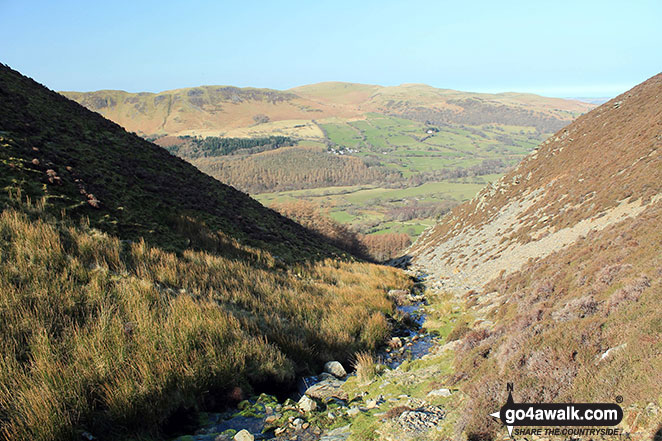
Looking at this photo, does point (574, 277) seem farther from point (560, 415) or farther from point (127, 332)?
point (127, 332)

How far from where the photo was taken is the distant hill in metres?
4.05

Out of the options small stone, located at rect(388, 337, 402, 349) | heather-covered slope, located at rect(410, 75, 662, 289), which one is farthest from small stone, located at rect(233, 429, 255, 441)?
heather-covered slope, located at rect(410, 75, 662, 289)

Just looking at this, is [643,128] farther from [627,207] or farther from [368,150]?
[368,150]

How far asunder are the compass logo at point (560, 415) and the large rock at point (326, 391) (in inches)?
101

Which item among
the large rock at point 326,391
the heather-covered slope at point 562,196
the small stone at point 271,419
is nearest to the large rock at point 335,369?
the large rock at point 326,391

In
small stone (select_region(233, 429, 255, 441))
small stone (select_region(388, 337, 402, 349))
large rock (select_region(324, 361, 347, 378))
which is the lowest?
small stone (select_region(388, 337, 402, 349))

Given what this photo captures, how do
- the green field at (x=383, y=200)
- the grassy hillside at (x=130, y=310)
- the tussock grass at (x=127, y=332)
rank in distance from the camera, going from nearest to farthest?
1. the tussock grass at (x=127, y=332)
2. the grassy hillside at (x=130, y=310)
3. the green field at (x=383, y=200)

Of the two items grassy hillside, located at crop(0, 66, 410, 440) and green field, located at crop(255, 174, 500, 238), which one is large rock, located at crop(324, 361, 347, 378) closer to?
grassy hillside, located at crop(0, 66, 410, 440)

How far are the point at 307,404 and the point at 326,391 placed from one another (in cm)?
84

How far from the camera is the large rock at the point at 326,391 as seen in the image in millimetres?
5646

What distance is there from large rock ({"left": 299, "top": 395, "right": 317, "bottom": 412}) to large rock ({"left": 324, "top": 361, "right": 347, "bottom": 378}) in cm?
165

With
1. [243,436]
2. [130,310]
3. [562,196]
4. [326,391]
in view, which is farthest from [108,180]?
[562,196]

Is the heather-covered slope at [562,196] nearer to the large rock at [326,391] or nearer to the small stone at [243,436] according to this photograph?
the large rock at [326,391]

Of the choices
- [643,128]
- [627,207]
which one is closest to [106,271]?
[627,207]
